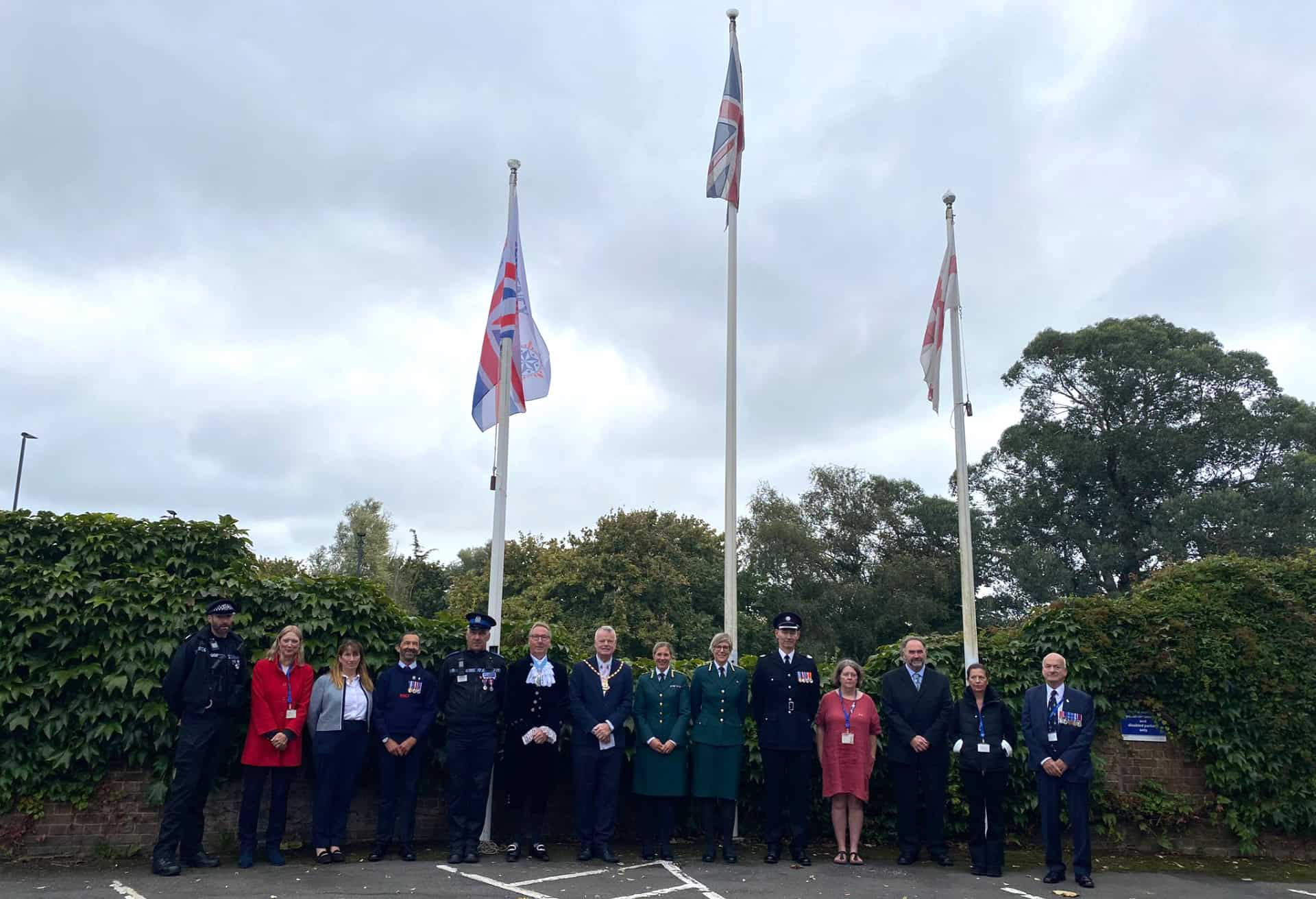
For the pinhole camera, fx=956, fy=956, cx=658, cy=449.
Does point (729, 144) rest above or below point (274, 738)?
above

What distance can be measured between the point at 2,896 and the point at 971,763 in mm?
7199

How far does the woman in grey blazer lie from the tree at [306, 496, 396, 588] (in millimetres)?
48804

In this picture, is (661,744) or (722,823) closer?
(661,744)

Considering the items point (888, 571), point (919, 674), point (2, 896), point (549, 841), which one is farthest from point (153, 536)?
point (888, 571)

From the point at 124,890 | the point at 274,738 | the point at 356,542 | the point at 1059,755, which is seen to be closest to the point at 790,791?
the point at 1059,755

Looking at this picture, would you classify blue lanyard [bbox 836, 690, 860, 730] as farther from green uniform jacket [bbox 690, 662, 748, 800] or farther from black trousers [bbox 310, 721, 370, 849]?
black trousers [bbox 310, 721, 370, 849]

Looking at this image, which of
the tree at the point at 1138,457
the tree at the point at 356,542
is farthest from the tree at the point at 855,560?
the tree at the point at 356,542

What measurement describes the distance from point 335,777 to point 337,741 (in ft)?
0.95

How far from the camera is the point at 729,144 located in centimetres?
1033

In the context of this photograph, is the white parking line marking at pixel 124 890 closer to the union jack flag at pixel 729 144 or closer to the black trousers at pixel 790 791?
the black trousers at pixel 790 791

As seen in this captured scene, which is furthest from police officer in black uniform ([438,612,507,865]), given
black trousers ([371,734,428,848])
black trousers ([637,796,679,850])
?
black trousers ([637,796,679,850])

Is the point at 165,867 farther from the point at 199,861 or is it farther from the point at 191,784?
the point at 191,784

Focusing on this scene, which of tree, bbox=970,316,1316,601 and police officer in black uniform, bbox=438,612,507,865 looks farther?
tree, bbox=970,316,1316,601

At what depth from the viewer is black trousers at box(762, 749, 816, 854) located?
806cm
